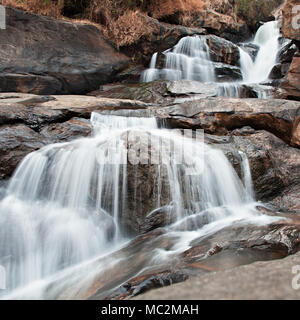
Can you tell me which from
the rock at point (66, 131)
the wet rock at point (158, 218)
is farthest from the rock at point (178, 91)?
the wet rock at point (158, 218)

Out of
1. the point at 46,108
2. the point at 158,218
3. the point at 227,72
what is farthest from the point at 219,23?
the point at 158,218

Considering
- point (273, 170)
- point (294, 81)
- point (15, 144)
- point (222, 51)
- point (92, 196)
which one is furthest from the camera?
point (222, 51)

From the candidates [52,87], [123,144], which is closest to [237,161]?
[123,144]

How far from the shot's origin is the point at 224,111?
16.4ft

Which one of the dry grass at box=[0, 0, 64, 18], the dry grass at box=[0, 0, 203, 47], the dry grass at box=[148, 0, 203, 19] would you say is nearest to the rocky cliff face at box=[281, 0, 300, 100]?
the dry grass at box=[0, 0, 203, 47]

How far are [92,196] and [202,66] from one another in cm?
657

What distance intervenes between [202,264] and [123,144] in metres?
2.13

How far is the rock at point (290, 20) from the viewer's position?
5.55 meters

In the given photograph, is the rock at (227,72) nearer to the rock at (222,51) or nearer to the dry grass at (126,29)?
the rock at (222,51)

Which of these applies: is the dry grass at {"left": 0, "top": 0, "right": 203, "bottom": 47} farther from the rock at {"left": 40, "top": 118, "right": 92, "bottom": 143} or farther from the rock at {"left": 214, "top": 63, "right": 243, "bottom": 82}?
the rock at {"left": 40, "top": 118, "right": 92, "bottom": 143}

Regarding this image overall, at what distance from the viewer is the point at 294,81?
20.1 ft

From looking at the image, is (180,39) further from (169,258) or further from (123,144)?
(169,258)

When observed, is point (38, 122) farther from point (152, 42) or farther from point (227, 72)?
point (227, 72)

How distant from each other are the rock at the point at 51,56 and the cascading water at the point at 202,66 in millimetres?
1580
